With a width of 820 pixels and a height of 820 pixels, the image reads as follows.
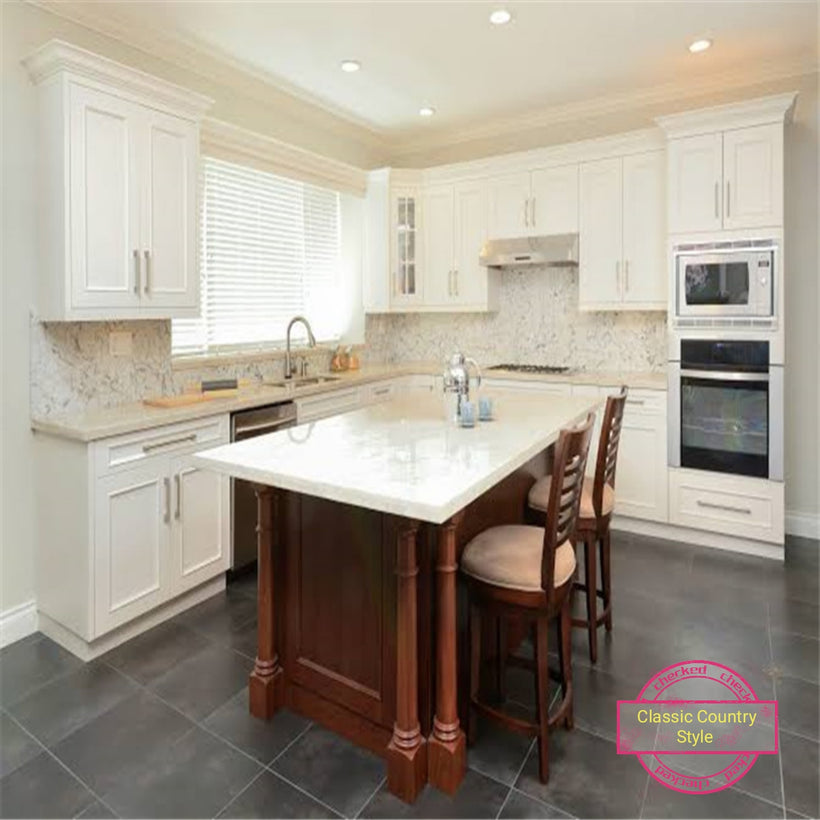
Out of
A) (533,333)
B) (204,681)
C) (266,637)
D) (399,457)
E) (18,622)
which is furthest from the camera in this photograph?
(533,333)

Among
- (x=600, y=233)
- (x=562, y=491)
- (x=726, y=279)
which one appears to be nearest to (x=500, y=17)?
(x=600, y=233)

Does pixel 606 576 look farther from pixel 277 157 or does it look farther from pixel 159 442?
pixel 277 157

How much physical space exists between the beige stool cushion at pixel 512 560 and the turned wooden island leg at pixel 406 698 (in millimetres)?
255

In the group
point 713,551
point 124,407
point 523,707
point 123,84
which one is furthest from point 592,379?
point 123,84

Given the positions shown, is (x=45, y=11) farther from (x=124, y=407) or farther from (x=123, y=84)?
(x=124, y=407)

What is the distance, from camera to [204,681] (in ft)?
7.91

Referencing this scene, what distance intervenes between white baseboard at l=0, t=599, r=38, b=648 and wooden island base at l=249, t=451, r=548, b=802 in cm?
134

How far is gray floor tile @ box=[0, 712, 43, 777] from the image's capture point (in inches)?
77.4

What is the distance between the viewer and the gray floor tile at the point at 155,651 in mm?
2502

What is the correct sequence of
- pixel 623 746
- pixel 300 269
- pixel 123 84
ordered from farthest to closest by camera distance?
pixel 300 269 < pixel 123 84 < pixel 623 746

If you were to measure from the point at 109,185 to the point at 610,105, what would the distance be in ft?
11.5

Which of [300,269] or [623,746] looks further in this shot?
[300,269]

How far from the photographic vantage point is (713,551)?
3715 millimetres

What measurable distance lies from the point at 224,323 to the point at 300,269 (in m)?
0.91
